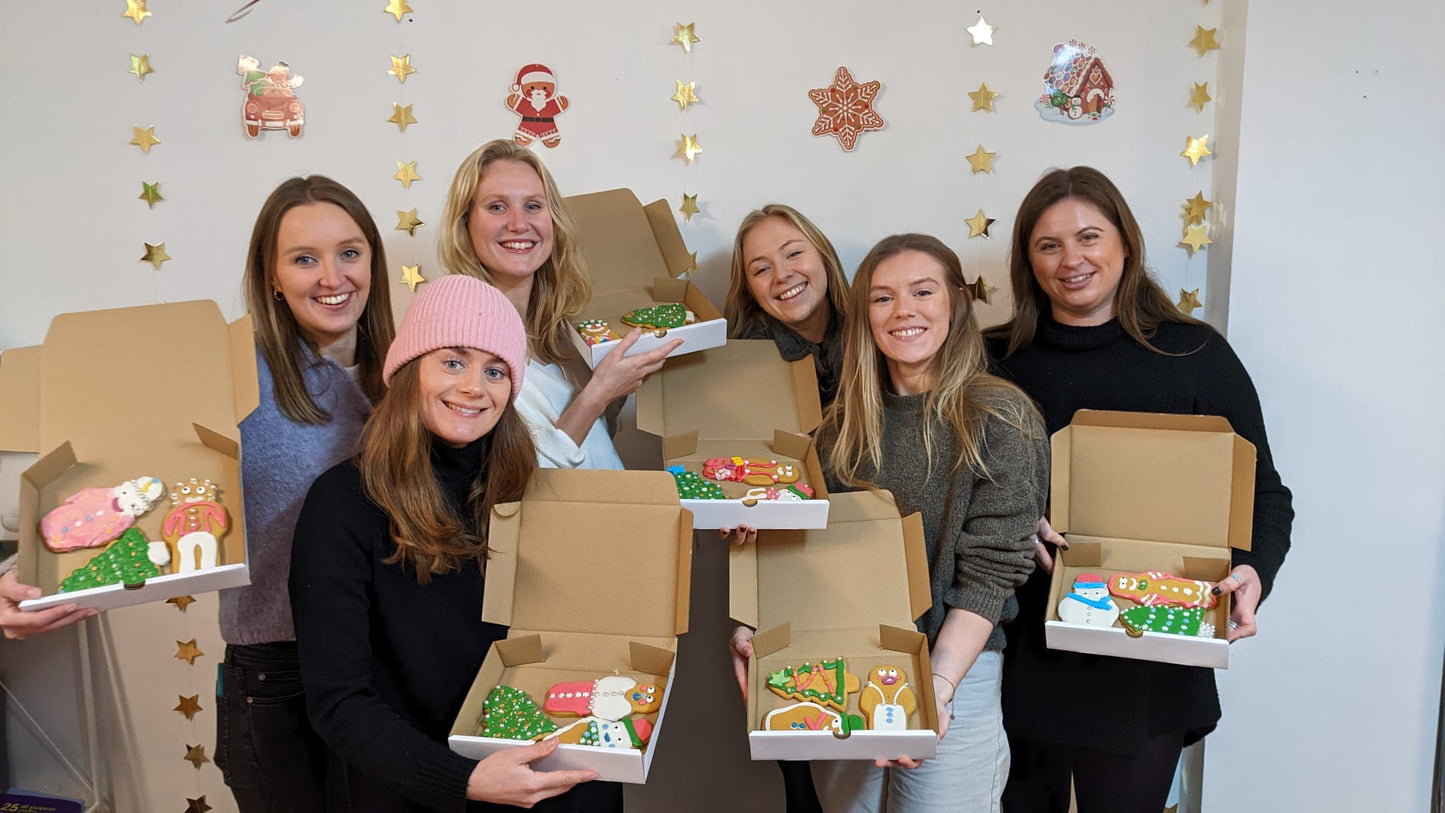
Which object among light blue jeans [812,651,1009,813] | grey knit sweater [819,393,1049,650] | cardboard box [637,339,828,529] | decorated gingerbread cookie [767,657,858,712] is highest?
cardboard box [637,339,828,529]

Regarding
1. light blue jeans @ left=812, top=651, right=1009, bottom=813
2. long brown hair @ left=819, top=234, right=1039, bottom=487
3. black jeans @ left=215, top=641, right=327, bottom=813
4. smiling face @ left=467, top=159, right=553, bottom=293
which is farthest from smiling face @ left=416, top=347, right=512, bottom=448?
light blue jeans @ left=812, top=651, right=1009, bottom=813

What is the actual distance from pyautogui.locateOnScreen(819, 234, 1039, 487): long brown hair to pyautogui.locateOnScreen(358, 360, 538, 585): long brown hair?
710mm

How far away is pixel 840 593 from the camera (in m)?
1.83

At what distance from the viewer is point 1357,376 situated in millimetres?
2354

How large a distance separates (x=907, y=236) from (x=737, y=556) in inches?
29.9

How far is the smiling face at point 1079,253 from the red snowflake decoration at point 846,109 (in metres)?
0.66

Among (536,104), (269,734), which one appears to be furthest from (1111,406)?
(269,734)

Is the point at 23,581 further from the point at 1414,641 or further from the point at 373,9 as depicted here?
the point at 1414,641

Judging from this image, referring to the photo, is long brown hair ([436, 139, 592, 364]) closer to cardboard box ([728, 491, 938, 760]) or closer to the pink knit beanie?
the pink knit beanie

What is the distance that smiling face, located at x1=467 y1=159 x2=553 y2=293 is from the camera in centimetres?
201

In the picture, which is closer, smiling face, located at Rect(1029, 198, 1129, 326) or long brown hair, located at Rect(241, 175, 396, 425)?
long brown hair, located at Rect(241, 175, 396, 425)

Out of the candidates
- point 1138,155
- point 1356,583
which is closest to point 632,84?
point 1138,155

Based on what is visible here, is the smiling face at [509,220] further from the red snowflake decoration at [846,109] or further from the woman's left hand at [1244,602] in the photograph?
the woman's left hand at [1244,602]

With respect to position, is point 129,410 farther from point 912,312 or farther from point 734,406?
point 912,312
